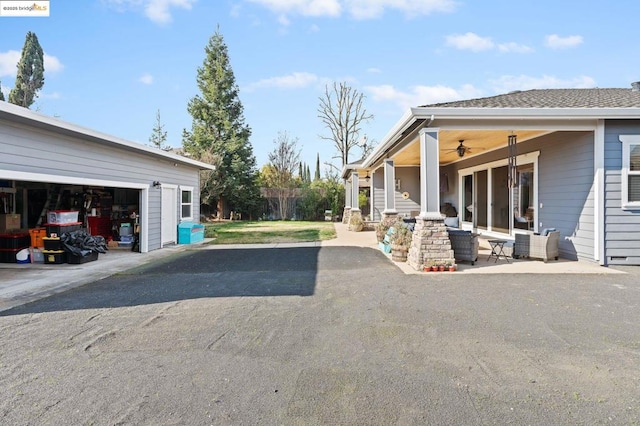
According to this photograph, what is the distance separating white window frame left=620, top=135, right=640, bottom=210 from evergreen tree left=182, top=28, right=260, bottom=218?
20.2 metres

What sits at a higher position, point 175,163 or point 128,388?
point 175,163

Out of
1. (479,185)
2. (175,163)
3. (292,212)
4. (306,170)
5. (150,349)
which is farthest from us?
(306,170)

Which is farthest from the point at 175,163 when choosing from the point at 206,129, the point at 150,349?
the point at 206,129

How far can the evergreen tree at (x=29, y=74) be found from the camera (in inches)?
1039

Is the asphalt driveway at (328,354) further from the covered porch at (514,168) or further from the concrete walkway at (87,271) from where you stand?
the covered porch at (514,168)

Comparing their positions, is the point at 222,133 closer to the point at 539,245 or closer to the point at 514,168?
the point at 514,168

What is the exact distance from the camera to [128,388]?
2.62 meters

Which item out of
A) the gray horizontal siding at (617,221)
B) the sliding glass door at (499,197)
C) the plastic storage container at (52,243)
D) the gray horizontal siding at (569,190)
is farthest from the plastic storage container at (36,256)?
the gray horizontal siding at (617,221)

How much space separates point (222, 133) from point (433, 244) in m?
22.1

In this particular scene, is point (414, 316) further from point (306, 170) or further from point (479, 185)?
point (306, 170)

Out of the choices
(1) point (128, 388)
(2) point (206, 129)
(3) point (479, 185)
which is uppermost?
(2) point (206, 129)

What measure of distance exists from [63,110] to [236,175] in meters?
12.8

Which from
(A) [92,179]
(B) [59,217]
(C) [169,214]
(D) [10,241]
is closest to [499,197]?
(C) [169,214]

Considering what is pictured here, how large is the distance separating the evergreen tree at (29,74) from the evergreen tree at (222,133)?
38.9 ft
